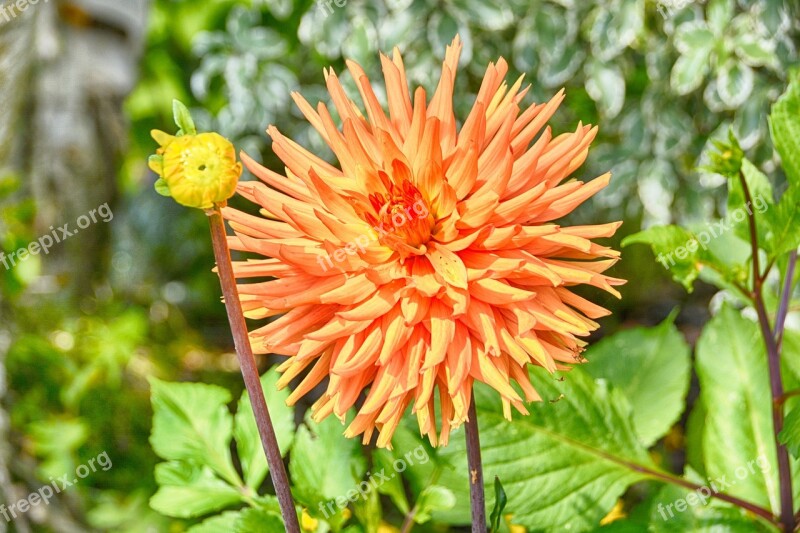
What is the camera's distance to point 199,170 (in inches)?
15.5

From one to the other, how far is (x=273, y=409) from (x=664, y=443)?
111 cm

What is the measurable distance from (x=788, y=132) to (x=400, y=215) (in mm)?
358

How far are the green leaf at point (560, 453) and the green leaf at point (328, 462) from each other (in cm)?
9

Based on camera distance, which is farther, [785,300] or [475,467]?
[785,300]

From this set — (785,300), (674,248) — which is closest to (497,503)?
(674,248)

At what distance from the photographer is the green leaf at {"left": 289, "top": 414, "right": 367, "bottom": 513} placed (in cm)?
68

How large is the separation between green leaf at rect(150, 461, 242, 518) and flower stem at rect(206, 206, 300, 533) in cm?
24

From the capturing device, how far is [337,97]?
0.52m

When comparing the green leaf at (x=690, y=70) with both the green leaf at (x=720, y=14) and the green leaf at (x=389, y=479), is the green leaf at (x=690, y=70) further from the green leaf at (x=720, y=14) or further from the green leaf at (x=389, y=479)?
the green leaf at (x=389, y=479)

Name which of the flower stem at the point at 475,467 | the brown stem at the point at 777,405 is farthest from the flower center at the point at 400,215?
the brown stem at the point at 777,405

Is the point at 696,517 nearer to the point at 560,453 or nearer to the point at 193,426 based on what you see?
the point at 560,453

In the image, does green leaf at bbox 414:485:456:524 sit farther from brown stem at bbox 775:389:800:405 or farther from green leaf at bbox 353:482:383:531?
brown stem at bbox 775:389:800:405

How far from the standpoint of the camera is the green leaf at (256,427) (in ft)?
2.23

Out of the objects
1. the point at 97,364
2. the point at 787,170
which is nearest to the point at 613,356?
the point at 787,170
